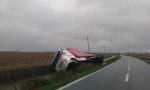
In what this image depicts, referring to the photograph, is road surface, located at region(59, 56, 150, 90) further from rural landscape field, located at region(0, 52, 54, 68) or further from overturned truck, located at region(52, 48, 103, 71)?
rural landscape field, located at region(0, 52, 54, 68)

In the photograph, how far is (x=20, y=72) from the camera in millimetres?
28609

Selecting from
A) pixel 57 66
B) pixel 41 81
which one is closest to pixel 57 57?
pixel 57 66

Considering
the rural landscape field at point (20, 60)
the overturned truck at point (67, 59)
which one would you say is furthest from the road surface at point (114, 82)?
the rural landscape field at point (20, 60)

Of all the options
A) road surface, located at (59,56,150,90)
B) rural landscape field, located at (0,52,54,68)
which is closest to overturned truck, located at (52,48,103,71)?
rural landscape field, located at (0,52,54,68)

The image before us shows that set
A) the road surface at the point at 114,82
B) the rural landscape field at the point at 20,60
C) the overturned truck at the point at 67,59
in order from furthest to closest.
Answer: the rural landscape field at the point at 20,60 < the overturned truck at the point at 67,59 < the road surface at the point at 114,82

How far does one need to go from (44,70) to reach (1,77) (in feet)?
33.2

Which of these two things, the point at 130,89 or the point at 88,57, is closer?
the point at 130,89

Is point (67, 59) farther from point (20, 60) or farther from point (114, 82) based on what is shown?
point (20, 60)

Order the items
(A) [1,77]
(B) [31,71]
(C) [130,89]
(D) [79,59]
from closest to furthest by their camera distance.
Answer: (C) [130,89]
(A) [1,77]
(B) [31,71]
(D) [79,59]

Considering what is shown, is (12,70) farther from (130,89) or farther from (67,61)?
(130,89)

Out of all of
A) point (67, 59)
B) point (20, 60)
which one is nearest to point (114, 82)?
point (67, 59)

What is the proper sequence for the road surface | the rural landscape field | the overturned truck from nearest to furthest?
the road surface
the overturned truck
the rural landscape field

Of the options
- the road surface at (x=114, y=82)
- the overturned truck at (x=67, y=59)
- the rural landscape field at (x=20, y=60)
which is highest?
the overturned truck at (x=67, y=59)

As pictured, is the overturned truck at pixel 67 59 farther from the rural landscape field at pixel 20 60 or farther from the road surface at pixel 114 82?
the road surface at pixel 114 82
